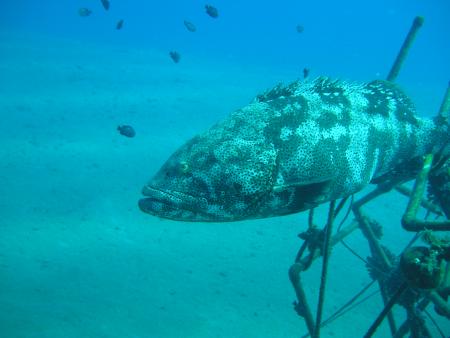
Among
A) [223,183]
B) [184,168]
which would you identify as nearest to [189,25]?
[184,168]

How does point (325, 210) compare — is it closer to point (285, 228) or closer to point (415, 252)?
point (285, 228)

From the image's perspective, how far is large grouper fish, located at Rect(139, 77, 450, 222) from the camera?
2207 millimetres

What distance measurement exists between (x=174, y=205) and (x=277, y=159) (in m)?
0.78

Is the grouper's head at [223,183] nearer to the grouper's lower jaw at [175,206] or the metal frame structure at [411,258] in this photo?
the grouper's lower jaw at [175,206]

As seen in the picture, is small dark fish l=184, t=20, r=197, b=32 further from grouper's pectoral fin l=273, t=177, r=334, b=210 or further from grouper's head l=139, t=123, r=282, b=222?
grouper's pectoral fin l=273, t=177, r=334, b=210

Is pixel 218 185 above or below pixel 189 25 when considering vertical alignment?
below

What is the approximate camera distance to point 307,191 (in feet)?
7.43

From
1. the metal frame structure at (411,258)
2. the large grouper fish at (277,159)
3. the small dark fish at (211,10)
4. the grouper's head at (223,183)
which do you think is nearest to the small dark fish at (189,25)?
the small dark fish at (211,10)

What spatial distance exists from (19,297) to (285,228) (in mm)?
5597

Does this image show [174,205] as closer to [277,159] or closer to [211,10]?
[277,159]

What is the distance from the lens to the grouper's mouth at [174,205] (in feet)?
7.25

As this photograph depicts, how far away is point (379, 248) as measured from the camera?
369 cm

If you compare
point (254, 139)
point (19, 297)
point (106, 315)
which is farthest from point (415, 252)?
point (19, 297)

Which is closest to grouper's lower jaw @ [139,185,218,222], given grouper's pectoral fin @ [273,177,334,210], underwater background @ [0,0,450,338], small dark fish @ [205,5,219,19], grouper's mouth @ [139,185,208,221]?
grouper's mouth @ [139,185,208,221]
